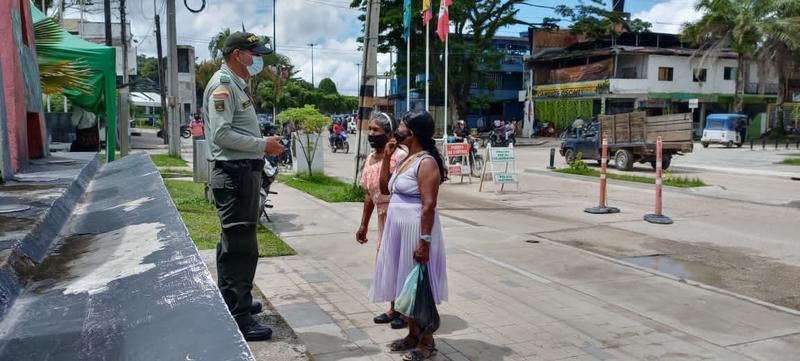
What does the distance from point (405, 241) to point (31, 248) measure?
2169 millimetres

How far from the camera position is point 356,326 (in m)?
4.99

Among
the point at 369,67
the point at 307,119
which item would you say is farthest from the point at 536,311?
the point at 307,119

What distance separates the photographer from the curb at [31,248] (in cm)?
228

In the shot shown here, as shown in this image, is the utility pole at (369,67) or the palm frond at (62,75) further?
the utility pole at (369,67)

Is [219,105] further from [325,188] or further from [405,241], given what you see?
[325,188]

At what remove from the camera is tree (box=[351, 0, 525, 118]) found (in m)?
38.6

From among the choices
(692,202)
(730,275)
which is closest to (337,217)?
(730,275)

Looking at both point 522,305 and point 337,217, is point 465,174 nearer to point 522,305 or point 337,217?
point 337,217

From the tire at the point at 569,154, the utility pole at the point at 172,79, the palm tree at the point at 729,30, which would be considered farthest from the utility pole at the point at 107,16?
the palm tree at the point at 729,30

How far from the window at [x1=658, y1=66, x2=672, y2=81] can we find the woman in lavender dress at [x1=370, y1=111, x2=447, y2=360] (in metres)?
41.1

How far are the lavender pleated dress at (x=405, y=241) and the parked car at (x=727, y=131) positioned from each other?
35934 mm

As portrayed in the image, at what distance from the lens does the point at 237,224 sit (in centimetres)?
398

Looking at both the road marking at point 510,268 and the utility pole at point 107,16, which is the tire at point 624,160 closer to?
the road marking at point 510,268

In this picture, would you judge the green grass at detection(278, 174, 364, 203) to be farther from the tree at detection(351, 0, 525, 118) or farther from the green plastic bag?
the tree at detection(351, 0, 525, 118)
